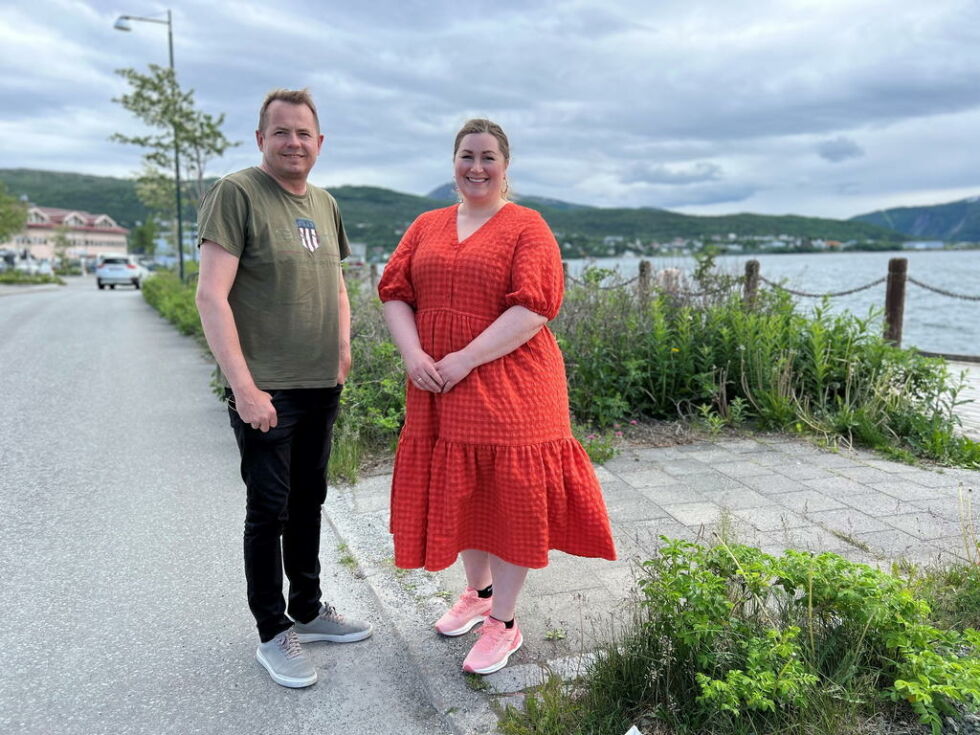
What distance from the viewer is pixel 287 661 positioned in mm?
2771

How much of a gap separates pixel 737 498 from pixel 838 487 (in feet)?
2.46

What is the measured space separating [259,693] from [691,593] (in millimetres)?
1587

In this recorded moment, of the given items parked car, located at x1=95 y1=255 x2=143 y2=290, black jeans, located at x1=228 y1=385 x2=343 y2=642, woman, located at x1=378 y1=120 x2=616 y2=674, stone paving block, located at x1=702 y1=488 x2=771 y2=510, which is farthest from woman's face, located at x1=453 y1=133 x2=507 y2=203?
parked car, located at x1=95 y1=255 x2=143 y2=290

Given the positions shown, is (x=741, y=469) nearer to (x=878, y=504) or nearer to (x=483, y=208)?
(x=878, y=504)

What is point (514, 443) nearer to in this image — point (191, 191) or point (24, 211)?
point (191, 191)

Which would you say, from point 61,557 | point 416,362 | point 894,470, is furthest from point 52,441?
point 894,470

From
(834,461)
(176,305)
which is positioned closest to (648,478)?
(834,461)

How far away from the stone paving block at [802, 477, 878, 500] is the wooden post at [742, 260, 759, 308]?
111 inches

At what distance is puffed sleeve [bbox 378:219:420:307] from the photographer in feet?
9.09

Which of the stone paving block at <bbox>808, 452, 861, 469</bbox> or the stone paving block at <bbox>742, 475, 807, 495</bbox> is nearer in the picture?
the stone paving block at <bbox>742, 475, 807, 495</bbox>

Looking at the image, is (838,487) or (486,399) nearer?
(486,399)

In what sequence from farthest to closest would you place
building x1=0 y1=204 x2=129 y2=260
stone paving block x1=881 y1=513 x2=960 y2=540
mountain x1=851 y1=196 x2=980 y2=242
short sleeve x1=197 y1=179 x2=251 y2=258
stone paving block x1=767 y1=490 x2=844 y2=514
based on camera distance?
1. building x1=0 y1=204 x2=129 y2=260
2. mountain x1=851 y1=196 x2=980 y2=242
3. stone paving block x1=767 y1=490 x2=844 y2=514
4. stone paving block x1=881 y1=513 x2=960 y2=540
5. short sleeve x1=197 y1=179 x2=251 y2=258

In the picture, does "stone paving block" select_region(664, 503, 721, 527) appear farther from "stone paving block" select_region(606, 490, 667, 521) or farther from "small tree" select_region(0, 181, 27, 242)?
"small tree" select_region(0, 181, 27, 242)

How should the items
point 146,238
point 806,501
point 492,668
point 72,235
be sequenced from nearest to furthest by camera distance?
1. point 492,668
2. point 806,501
3. point 146,238
4. point 72,235
